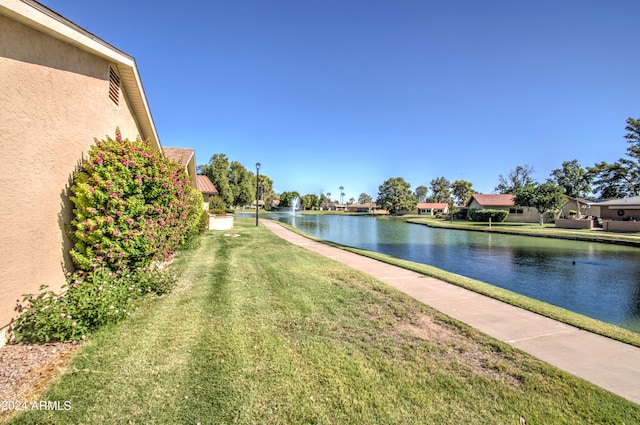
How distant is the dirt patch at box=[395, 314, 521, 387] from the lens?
331 cm

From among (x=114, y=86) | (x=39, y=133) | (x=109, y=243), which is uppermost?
(x=114, y=86)

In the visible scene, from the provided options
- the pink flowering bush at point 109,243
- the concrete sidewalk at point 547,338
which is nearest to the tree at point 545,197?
the concrete sidewalk at point 547,338

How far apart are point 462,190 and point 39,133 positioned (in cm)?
10110

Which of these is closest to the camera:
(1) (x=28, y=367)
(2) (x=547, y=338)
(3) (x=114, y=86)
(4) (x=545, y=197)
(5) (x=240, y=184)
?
(1) (x=28, y=367)

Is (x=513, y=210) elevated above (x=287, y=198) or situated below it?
below

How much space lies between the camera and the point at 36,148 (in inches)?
161

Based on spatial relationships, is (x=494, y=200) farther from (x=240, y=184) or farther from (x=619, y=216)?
(x=240, y=184)

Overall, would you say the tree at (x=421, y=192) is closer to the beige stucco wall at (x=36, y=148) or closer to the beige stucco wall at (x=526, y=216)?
the beige stucco wall at (x=526, y=216)

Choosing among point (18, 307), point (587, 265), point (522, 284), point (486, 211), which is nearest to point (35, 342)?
point (18, 307)

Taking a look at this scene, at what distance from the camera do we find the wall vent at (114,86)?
266 inches

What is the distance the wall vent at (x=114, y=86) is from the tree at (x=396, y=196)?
3212 inches

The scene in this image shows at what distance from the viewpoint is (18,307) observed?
145 inches

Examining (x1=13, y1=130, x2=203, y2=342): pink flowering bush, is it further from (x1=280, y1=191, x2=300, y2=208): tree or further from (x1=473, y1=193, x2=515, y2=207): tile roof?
(x1=280, y1=191, x2=300, y2=208): tree

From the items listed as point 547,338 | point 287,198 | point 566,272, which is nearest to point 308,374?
point 547,338
